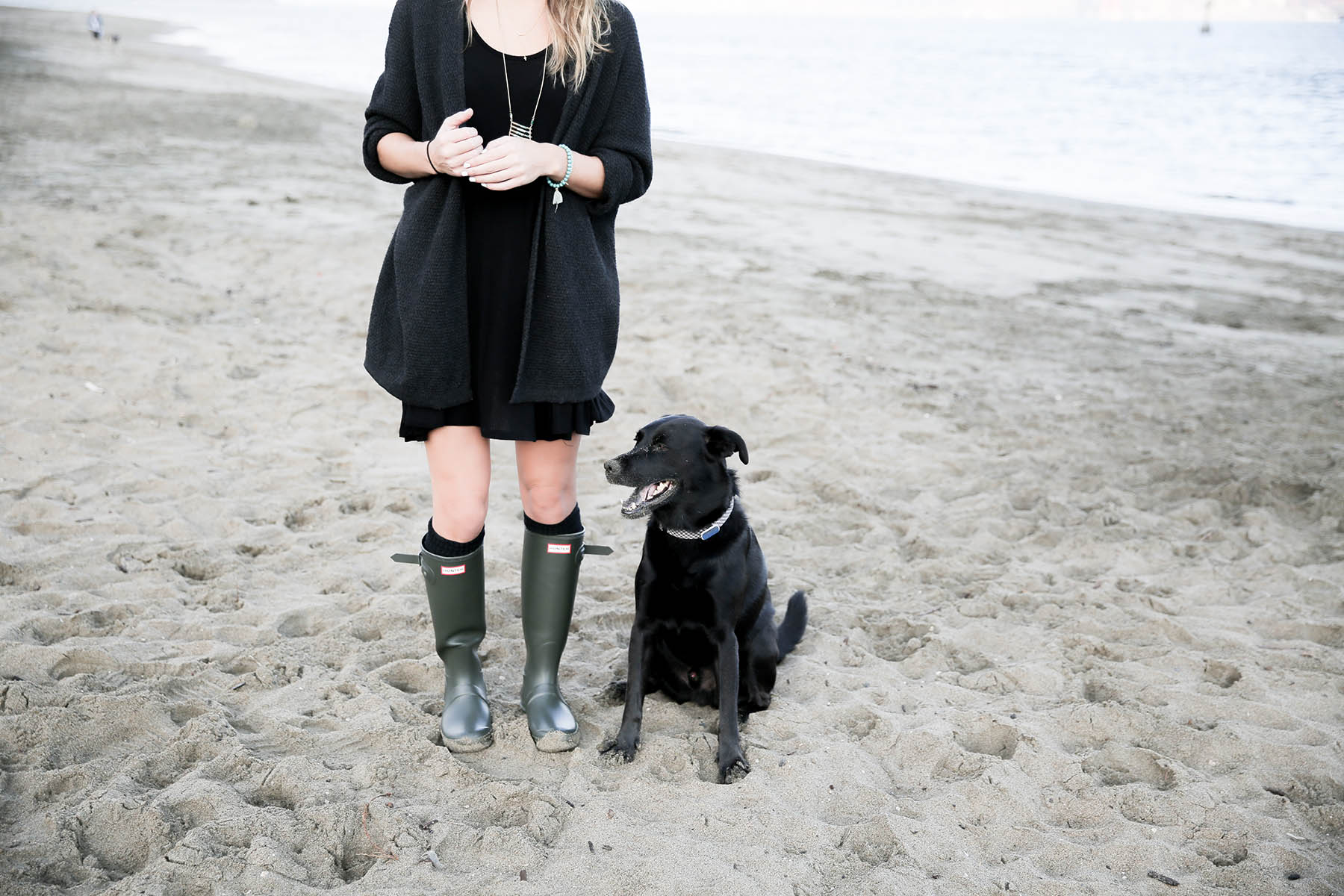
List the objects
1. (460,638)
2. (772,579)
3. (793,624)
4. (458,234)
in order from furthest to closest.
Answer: (772,579), (793,624), (460,638), (458,234)

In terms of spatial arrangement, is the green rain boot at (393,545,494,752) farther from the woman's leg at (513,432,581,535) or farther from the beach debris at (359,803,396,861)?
the beach debris at (359,803,396,861)

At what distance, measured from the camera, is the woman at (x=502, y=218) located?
2369mm

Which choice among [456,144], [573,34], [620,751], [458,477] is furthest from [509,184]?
[620,751]

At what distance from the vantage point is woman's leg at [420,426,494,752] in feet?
8.54

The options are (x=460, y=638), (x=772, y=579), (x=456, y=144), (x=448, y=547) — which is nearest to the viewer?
(x=456, y=144)

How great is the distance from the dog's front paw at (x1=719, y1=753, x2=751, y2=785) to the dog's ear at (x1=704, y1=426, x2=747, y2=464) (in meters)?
0.82

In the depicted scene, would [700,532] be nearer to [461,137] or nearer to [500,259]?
[500,259]

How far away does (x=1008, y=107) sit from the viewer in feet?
92.9

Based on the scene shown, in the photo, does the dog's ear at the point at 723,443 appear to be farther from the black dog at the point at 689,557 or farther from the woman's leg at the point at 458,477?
the woman's leg at the point at 458,477

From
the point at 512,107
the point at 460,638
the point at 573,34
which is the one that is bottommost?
the point at 460,638

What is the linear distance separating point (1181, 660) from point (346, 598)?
2.91 meters

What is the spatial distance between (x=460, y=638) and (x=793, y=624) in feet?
3.71

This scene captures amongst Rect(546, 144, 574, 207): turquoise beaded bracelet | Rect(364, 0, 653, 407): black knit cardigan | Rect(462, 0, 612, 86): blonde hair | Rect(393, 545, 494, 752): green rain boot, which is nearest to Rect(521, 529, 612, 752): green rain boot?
Rect(393, 545, 494, 752): green rain boot

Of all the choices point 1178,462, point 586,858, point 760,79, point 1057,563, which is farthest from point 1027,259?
point 760,79
